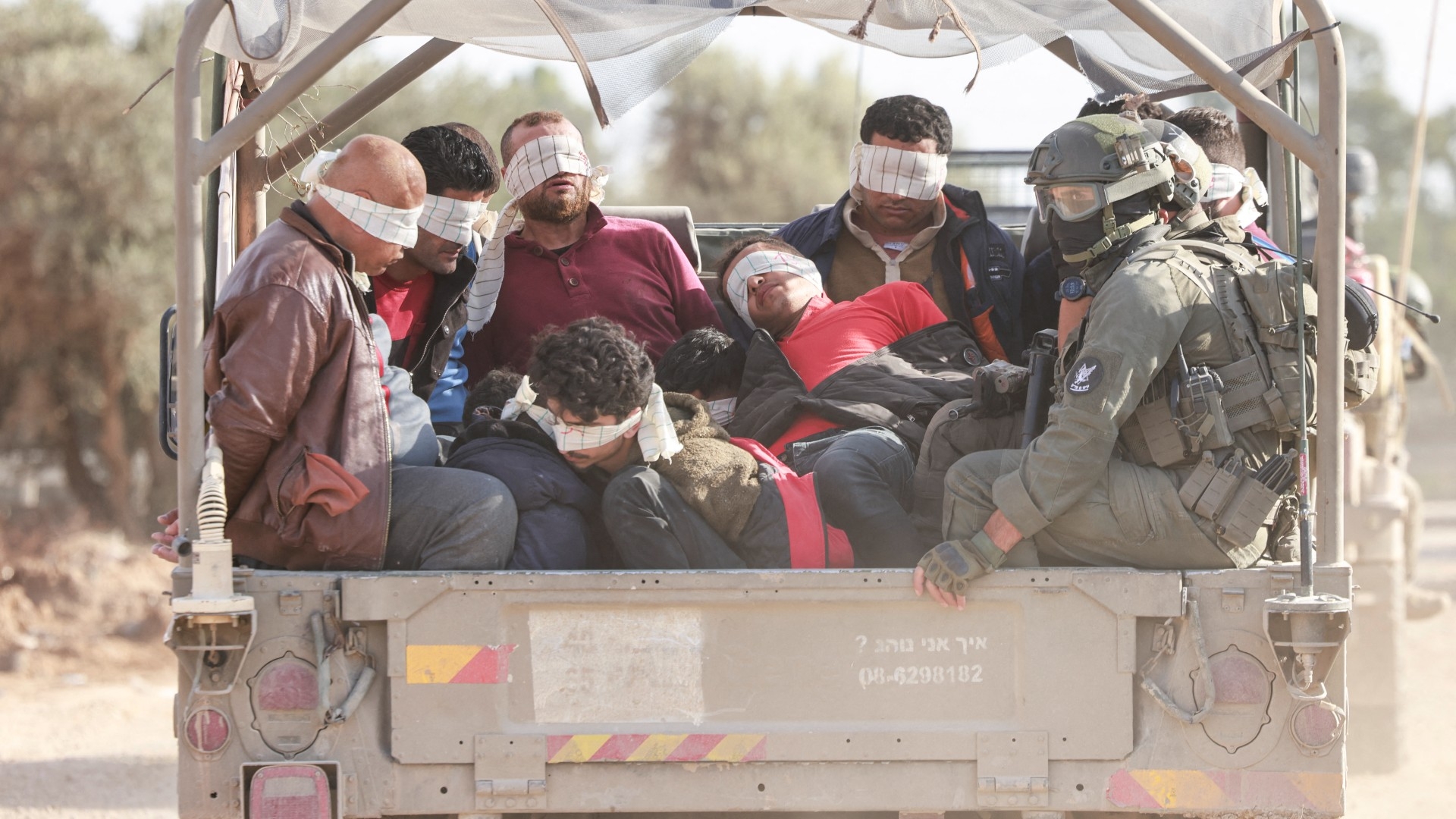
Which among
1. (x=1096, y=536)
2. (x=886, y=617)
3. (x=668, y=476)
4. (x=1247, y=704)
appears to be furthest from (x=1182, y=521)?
(x=668, y=476)

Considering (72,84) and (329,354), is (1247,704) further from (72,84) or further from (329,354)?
(72,84)

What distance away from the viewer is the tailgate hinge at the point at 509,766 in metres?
3.47

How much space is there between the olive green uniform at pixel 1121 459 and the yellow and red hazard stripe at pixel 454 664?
3.61ft

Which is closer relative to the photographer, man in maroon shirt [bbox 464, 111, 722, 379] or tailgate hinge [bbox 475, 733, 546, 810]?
tailgate hinge [bbox 475, 733, 546, 810]

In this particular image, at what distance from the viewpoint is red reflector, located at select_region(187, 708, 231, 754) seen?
347cm

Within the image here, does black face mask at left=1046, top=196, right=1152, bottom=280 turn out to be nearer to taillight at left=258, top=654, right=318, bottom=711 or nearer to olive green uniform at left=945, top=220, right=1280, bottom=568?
→ olive green uniform at left=945, top=220, right=1280, bottom=568

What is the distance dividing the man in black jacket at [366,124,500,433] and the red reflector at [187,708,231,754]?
4.06 ft

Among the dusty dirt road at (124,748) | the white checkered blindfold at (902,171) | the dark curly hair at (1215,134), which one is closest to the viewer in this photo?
the dark curly hair at (1215,134)

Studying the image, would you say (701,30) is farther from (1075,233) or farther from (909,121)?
(909,121)

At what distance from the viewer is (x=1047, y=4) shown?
15.0ft

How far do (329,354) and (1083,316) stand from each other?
1.79m

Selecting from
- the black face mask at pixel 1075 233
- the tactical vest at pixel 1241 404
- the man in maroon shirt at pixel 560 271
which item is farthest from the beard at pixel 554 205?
the tactical vest at pixel 1241 404

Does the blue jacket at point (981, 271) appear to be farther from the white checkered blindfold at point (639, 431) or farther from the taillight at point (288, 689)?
the taillight at point (288, 689)

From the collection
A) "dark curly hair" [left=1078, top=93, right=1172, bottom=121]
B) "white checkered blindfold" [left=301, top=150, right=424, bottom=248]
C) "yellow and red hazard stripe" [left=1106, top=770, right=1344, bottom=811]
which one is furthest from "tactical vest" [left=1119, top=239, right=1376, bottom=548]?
"white checkered blindfold" [left=301, top=150, right=424, bottom=248]
